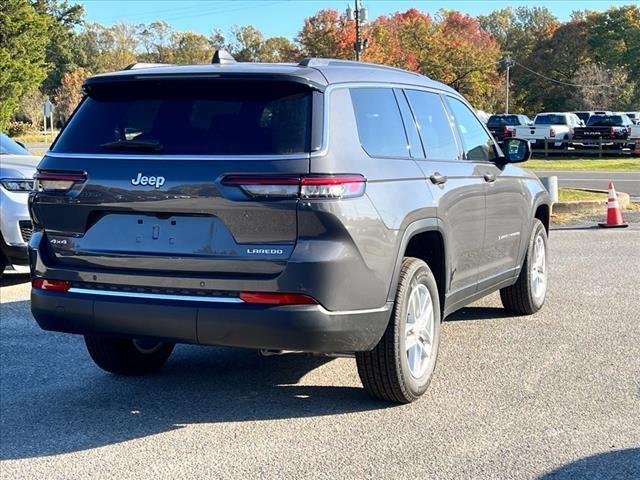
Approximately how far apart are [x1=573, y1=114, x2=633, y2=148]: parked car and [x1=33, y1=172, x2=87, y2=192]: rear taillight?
33072 millimetres

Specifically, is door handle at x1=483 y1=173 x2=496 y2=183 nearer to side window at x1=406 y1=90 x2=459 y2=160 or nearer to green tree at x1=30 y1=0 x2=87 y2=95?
side window at x1=406 y1=90 x2=459 y2=160

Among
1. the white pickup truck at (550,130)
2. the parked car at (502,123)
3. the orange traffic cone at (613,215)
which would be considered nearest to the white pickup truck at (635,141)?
the white pickup truck at (550,130)

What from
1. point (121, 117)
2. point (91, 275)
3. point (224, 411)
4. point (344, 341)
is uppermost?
point (121, 117)

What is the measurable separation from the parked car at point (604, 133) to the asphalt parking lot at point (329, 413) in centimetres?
2993

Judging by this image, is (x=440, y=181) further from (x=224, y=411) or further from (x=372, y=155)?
(x=224, y=411)

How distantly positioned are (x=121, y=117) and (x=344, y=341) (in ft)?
5.63

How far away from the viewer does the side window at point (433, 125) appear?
5102 mm

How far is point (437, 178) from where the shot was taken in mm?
4898

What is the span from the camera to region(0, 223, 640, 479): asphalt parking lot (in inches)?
151

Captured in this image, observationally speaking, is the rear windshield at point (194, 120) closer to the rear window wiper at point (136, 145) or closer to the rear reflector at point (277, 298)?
the rear window wiper at point (136, 145)

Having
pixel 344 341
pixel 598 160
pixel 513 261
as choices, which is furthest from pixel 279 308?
pixel 598 160

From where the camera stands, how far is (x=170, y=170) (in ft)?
13.2

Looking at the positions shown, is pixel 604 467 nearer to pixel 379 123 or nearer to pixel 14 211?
pixel 379 123

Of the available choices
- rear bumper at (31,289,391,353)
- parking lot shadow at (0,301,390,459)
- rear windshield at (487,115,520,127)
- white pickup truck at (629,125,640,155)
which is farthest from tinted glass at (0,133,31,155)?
rear windshield at (487,115,520,127)
